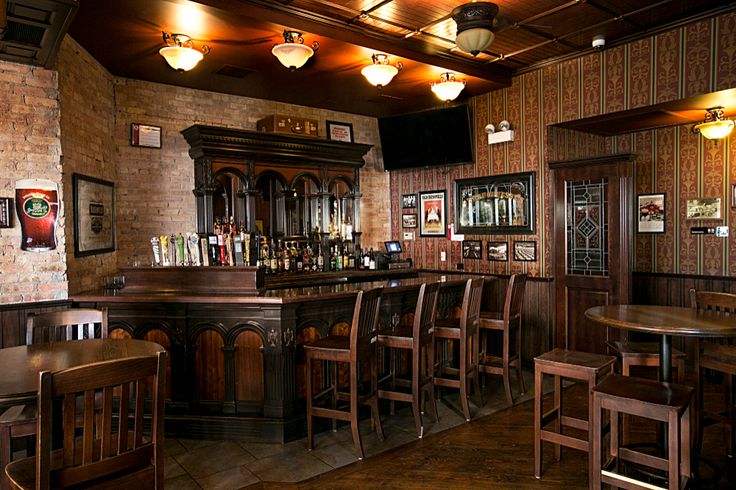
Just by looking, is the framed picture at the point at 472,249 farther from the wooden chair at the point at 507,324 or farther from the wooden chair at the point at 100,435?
the wooden chair at the point at 100,435

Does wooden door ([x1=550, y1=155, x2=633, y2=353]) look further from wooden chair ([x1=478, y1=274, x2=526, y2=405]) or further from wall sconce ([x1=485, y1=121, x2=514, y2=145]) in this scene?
wooden chair ([x1=478, y1=274, x2=526, y2=405])

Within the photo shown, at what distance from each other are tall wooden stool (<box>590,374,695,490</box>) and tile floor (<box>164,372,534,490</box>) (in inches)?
61.8

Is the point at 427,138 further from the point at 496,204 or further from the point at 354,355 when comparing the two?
the point at 354,355

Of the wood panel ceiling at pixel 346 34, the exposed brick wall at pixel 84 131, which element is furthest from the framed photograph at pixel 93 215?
the wood panel ceiling at pixel 346 34

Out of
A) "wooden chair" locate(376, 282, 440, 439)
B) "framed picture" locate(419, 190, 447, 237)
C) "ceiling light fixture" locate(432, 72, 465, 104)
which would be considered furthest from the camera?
"framed picture" locate(419, 190, 447, 237)

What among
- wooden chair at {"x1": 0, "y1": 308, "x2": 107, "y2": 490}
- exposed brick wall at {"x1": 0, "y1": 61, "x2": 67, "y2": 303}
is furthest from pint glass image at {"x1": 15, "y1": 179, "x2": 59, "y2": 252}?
wooden chair at {"x1": 0, "y1": 308, "x2": 107, "y2": 490}

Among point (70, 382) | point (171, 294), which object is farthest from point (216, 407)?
point (70, 382)

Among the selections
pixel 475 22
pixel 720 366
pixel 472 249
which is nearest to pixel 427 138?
pixel 472 249

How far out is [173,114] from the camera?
655 centimetres

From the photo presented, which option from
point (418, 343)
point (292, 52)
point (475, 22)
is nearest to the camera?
point (475, 22)

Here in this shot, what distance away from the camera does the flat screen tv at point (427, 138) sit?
7102 millimetres

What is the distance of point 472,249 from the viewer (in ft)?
23.5

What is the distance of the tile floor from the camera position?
3.52 metres

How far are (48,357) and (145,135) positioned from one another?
4.06 meters
